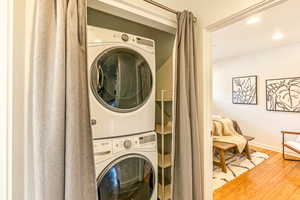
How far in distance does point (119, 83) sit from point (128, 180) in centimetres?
81

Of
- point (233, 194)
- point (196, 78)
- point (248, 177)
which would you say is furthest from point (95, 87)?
point (248, 177)

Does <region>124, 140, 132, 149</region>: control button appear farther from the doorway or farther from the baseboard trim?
the baseboard trim

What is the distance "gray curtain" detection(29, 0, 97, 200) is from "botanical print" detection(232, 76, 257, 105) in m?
4.25

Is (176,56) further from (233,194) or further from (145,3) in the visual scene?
(233,194)

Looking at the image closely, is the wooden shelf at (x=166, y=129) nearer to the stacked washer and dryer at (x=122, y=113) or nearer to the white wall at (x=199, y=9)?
the stacked washer and dryer at (x=122, y=113)

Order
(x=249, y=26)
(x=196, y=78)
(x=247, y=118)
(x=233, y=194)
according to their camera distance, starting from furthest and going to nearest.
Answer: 1. (x=247, y=118)
2. (x=249, y=26)
3. (x=233, y=194)
4. (x=196, y=78)

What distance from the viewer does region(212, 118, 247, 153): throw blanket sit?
280cm

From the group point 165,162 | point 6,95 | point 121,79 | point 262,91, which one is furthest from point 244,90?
point 6,95

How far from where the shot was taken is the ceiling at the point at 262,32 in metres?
2.06

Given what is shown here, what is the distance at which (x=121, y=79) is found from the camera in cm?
122

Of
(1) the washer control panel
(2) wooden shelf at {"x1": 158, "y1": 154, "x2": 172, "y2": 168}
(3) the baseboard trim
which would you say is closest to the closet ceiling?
(1) the washer control panel

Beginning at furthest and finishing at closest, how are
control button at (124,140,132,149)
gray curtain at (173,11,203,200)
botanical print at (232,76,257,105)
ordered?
botanical print at (232,76,257,105)
gray curtain at (173,11,203,200)
control button at (124,140,132,149)

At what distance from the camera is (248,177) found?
230 cm

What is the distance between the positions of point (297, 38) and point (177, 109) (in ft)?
11.0
